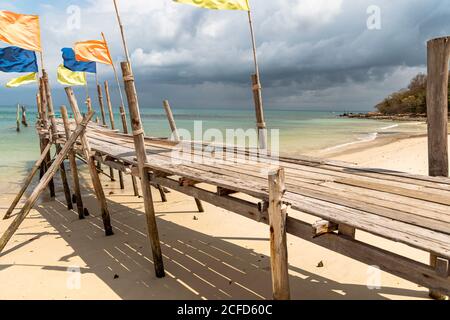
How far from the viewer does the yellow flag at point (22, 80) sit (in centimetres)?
1234

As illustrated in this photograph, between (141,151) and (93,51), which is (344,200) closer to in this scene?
(141,151)

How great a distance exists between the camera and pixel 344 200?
3600mm

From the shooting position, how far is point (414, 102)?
212ft

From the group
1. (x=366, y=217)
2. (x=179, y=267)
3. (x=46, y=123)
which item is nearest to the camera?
(x=366, y=217)

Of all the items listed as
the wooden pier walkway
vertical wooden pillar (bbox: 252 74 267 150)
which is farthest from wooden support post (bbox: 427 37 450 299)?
vertical wooden pillar (bbox: 252 74 267 150)

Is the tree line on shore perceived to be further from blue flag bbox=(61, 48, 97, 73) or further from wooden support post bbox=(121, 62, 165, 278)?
wooden support post bbox=(121, 62, 165, 278)

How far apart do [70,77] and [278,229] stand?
13.7m

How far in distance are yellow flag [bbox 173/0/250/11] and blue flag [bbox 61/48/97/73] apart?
9.06 m

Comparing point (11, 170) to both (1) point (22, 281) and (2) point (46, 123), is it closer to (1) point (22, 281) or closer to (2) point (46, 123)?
(2) point (46, 123)

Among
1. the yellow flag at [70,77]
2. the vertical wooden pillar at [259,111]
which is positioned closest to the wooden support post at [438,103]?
the vertical wooden pillar at [259,111]

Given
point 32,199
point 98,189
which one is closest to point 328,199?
point 98,189
